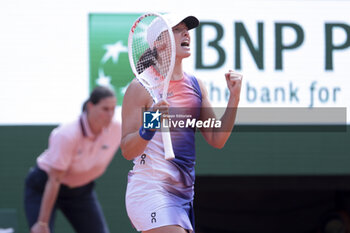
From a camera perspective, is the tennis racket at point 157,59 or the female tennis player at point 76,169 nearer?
the tennis racket at point 157,59

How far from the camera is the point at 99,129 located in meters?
4.93

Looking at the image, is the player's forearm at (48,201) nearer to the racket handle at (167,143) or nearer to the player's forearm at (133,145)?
the player's forearm at (133,145)

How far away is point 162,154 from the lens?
10.1 ft

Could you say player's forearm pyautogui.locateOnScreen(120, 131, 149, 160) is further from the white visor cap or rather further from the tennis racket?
the white visor cap

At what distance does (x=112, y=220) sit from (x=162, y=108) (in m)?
3.60

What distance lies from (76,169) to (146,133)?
212cm

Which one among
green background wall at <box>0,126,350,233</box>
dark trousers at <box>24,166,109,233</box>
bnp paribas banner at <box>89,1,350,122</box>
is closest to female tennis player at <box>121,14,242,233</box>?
dark trousers at <box>24,166,109,233</box>

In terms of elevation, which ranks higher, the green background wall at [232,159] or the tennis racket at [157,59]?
the tennis racket at [157,59]

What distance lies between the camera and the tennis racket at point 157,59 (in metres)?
2.98

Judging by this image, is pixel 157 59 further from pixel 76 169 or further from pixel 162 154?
pixel 76 169

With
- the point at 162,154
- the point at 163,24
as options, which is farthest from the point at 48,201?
the point at 163,24

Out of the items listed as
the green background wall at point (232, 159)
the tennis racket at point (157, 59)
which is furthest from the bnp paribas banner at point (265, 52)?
the tennis racket at point (157, 59)

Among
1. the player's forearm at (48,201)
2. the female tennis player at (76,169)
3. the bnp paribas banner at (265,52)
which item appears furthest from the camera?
the bnp paribas banner at (265,52)

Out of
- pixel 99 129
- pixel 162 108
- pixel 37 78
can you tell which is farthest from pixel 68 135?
pixel 162 108
